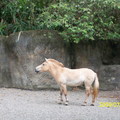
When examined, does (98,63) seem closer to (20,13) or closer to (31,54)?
(31,54)

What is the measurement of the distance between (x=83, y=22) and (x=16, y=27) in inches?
129

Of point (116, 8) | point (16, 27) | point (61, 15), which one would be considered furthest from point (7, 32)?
point (116, 8)

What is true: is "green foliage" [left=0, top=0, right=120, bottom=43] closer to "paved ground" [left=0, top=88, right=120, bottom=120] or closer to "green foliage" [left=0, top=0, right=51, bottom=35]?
"green foliage" [left=0, top=0, right=51, bottom=35]

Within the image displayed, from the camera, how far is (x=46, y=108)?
845 centimetres

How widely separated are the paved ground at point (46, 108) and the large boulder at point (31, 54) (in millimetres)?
425

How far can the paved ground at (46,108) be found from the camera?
24.3ft

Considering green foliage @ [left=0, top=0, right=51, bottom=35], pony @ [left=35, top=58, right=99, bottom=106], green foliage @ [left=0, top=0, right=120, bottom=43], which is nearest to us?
pony @ [left=35, top=58, right=99, bottom=106]

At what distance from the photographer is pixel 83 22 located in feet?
35.6

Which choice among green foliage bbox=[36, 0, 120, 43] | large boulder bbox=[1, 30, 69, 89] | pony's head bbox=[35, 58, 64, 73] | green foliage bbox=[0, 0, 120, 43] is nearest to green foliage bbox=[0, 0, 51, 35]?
large boulder bbox=[1, 30, 69, 89]

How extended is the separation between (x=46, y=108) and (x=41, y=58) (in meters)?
3.58

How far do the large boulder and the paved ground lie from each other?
43cm

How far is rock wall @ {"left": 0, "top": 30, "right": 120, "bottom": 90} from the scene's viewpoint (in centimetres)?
1168
